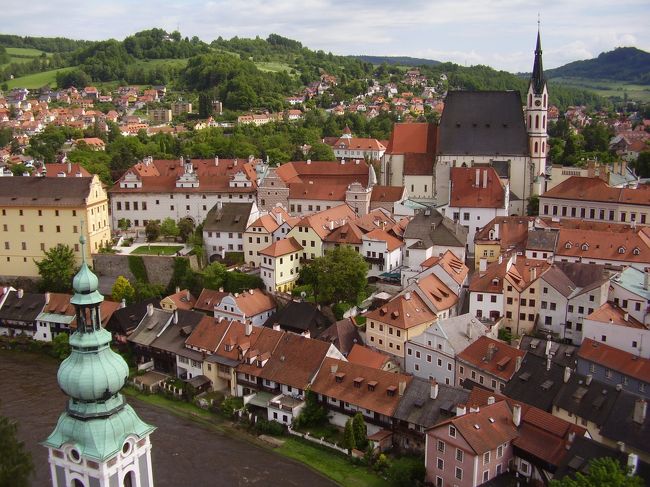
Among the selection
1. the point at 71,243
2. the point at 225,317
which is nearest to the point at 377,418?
the point at 225,317

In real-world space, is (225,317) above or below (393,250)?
below

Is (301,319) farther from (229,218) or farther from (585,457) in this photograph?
(585,457)

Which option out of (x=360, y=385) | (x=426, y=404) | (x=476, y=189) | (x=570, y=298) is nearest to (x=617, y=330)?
(x=570, y=298)

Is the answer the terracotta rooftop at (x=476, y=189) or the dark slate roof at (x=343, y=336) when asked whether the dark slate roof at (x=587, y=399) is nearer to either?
the dark slate roof at (x=343, y=336)

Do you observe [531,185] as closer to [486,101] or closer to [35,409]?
[486,101]

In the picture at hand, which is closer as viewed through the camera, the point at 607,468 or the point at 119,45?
the point at 607,468
